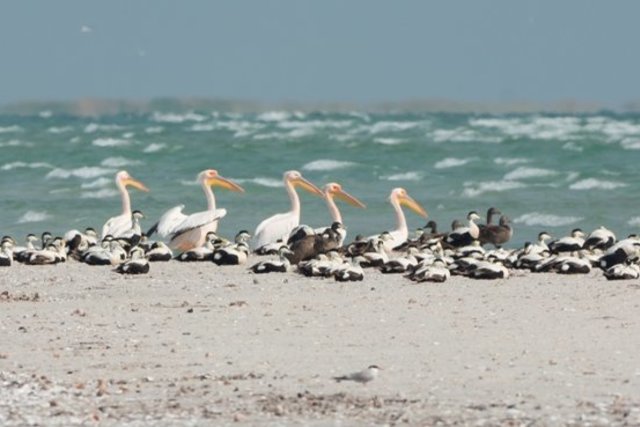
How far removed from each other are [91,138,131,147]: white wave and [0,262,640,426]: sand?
32662mm

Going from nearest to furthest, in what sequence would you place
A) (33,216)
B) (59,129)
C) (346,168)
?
(33,216), (346,168), (59,129)

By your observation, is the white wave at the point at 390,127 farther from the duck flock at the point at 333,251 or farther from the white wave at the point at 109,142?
the duck flock at the point at 333,251

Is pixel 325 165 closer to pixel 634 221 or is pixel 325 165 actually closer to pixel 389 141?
pixel 389 141

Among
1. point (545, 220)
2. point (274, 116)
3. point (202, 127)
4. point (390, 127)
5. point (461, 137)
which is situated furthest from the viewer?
point (274, 116)

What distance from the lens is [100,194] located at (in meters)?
32.2

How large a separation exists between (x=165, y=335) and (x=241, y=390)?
7.64ft

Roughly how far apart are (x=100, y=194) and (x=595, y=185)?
8005 millimetres

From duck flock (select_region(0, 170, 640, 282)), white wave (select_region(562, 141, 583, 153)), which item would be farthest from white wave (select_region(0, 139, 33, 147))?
duck flock (select_region(0, 170, 640, 282))

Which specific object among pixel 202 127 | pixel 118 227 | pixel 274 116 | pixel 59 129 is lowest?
pixel 118 227

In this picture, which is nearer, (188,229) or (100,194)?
(188,229)

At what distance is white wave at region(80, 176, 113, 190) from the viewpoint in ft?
111

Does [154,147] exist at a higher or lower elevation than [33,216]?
higher

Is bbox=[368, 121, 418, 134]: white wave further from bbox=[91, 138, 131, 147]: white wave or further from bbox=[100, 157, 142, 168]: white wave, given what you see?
bbox=[100, 157, 142, 168]: white wave

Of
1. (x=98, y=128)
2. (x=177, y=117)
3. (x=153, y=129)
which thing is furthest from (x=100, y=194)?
(x=177, y=117)
